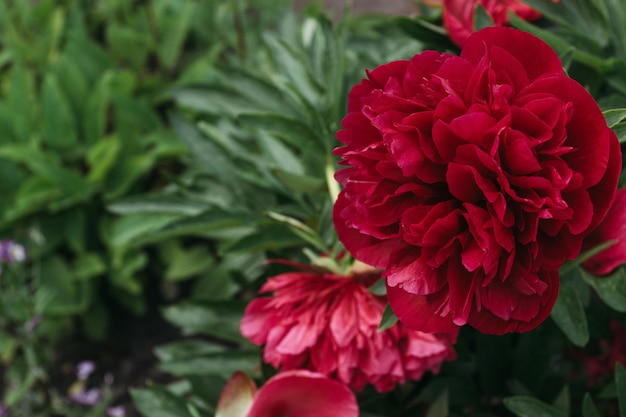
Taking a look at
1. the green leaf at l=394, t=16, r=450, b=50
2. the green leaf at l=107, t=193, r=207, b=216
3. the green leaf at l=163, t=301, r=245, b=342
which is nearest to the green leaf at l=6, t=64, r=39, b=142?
the green leaf at l=107, t=193, r=207, b=216

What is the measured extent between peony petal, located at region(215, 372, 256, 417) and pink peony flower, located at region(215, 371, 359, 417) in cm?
3

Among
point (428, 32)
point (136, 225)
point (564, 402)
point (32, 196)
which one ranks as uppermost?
point (428, 32)

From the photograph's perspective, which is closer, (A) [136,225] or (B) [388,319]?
(B) [388,319]

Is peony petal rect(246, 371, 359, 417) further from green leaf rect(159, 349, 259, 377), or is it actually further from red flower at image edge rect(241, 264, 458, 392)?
green leaf rect(159, 349, 259, 377)

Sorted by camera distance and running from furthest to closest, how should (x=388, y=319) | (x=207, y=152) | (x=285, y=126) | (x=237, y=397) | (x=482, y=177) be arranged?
(x=207, y=152)
(x=285, y=126)
(x=237, y=397)
(x=388, y=319)
(x=482, y=177)

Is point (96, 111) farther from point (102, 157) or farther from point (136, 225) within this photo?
point (136, 225)

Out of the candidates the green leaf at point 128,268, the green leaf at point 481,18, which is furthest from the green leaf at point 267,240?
the green leaf at point 128,268

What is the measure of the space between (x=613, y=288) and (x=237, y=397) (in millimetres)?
367

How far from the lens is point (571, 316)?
730 millimetres

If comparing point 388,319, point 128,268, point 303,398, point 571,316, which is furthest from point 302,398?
point 128,268

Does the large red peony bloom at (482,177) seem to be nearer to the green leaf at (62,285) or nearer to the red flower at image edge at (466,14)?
the red flower at image edge at (466,14)

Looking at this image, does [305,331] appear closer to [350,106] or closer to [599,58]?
[350,106]

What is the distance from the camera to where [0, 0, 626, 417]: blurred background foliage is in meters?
0.89

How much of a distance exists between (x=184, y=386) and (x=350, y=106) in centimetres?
84
